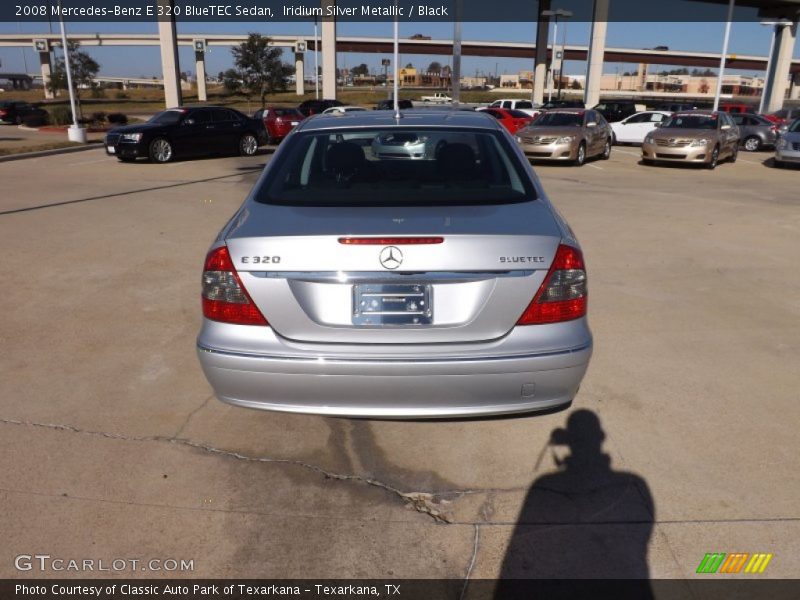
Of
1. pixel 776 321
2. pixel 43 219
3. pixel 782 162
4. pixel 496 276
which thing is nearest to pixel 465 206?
pixel 496 276

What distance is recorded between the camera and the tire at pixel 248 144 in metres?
19.8

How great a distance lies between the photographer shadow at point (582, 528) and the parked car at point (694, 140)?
1637cm

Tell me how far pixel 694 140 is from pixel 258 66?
34.4 metres

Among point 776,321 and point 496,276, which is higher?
point 496,276

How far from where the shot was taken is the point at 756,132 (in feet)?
81.3

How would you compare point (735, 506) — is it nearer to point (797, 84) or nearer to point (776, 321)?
point (776, 321)

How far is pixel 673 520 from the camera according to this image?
2957mm

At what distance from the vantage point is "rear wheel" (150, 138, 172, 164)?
57.0 ft

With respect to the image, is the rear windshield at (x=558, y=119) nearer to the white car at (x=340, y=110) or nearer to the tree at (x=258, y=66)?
the white car at (x=340, y=110)

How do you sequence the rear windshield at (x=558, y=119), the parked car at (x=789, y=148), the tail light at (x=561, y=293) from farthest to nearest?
the rear windshield at (x=558, y=119) → the parked car at (x=789, y=148) → the tail light at (x=561, y=293)

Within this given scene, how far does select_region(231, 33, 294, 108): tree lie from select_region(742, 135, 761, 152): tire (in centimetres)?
3082

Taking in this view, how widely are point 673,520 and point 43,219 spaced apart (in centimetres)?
936

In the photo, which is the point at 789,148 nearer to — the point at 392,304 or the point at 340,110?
the point at 340,110

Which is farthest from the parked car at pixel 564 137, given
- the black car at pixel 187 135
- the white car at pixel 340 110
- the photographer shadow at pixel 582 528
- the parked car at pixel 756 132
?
the photographer shadow at pixel 582 528
